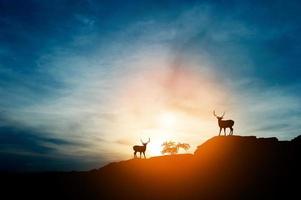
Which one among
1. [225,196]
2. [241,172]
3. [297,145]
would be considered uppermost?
[297,145]

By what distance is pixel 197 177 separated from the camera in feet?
168

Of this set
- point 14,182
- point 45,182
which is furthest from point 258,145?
point 14,182

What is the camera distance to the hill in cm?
4725

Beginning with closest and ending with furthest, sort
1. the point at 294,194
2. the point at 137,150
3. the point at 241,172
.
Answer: the point at 294,194 → the point at 241,172 → the point at 137,150

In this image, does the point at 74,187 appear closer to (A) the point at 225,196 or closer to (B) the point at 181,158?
(B) the point at 181,158

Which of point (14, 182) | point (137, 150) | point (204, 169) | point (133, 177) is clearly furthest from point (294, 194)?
point (14, 182)

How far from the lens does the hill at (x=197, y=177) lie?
4725 centimetres

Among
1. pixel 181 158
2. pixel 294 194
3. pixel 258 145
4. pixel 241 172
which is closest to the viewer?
pixel 294 194

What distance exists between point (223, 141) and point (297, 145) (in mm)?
9814

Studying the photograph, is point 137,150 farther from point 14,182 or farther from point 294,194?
point 294,194

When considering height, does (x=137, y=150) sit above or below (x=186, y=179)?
above

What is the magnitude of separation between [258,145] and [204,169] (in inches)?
321

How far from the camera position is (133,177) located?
54656mm

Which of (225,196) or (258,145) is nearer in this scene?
(225,196)
